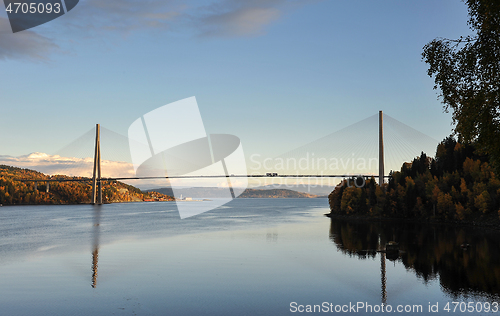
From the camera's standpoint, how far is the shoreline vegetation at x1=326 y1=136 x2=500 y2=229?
75875 millimetres

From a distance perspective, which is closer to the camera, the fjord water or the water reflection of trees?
the fjord water

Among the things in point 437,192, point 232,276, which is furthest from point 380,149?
point 232,276

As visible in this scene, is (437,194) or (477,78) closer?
(477,78)

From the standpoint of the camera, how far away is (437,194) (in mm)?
84312

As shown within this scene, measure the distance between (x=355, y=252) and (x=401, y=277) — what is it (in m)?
13.0

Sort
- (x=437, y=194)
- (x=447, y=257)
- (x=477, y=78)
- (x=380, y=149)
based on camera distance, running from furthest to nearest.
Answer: (x=380, y=149) < (x=437, y=194) < (x=447, y=257) < (x=477, y=78)

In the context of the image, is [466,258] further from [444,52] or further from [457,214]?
[457,214]

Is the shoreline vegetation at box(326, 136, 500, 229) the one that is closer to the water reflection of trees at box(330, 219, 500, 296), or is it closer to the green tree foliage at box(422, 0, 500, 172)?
the water reflection of trees at box(330, 219, 500, 296)

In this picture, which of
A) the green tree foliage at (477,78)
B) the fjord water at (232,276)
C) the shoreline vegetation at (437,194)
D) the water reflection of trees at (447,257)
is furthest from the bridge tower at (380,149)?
the green tree foliage at (477,78)

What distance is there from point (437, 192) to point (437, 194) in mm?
460

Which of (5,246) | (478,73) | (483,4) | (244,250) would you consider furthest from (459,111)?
(5,246)

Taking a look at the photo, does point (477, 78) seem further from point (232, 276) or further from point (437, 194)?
point (437, 194)

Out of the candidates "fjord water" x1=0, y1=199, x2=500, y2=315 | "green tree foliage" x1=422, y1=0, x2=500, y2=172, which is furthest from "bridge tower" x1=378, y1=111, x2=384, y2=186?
"green tree foliage" x1=422, y1=0, x2=500, y2=172

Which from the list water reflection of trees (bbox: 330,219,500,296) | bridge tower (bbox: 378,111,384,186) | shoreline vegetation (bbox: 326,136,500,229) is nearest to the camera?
Answer: water reflection of trees (bbox: 330,219,500,296)
